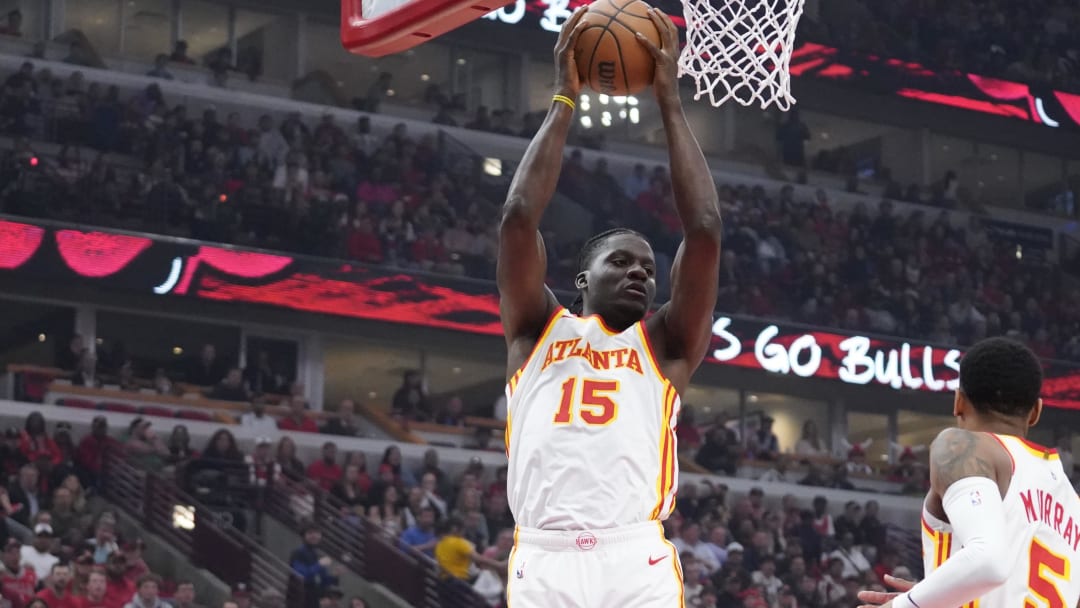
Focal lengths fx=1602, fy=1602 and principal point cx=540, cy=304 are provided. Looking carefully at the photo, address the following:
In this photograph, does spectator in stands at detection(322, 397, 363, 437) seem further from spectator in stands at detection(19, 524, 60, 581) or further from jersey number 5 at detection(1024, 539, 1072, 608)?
jersey number 5 at detection(1024, 539, 1072, 608)

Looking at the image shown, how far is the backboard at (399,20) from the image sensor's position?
595 centimetres

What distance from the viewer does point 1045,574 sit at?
4289 mm

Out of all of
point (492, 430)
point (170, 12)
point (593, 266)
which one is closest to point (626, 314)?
point (593, 266)

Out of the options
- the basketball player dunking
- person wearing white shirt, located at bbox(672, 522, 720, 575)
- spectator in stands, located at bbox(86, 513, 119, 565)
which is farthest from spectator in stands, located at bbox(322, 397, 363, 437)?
the basketball player dunking

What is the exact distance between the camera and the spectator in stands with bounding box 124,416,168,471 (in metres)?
16.1

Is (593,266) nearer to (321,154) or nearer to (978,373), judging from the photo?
(978,373)

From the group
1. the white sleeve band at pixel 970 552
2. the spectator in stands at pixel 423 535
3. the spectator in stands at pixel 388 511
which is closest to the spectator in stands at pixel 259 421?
the spectator in stands at pixel 388 511

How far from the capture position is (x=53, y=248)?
58.2 ft

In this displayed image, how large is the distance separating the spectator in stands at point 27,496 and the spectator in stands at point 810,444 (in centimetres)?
1151

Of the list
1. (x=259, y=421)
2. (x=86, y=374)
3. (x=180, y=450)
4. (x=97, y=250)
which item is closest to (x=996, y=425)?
(x=180, y=450)

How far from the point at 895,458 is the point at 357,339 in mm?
9135

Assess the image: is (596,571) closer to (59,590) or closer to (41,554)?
(59,590)

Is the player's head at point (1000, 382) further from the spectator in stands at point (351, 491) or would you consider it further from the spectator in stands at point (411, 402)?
the spectator in stands at point (411, 402)

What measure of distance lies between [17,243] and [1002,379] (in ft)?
49.3
